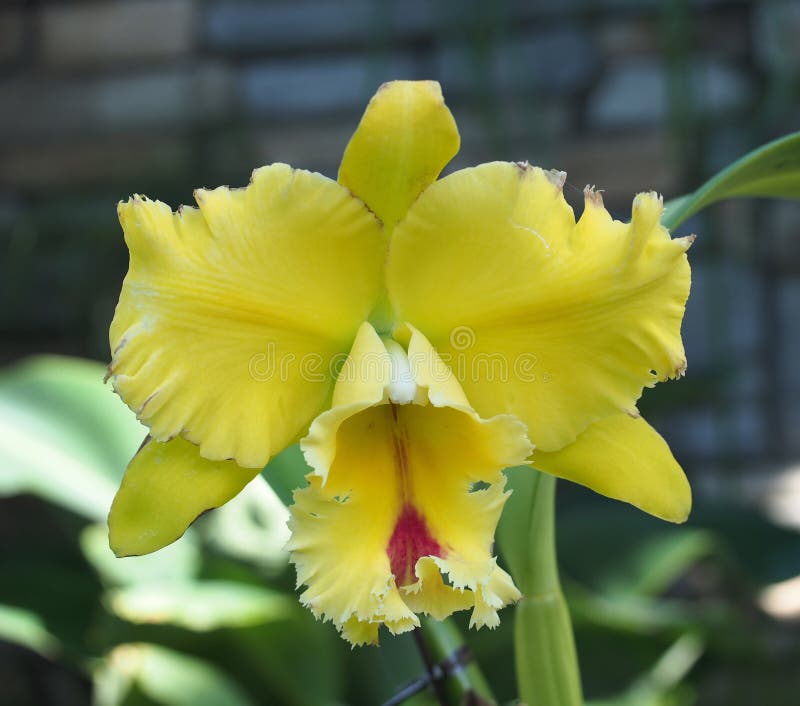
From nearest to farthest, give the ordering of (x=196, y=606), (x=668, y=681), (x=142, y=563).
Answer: (x=196, y=606) < (x=142, y=563) < (x=668, y=681)

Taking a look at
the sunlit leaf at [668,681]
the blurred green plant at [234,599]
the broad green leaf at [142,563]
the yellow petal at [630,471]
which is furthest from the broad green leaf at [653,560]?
the yellow petal at [630,471]

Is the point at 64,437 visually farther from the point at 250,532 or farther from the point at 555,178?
the point at 555,178

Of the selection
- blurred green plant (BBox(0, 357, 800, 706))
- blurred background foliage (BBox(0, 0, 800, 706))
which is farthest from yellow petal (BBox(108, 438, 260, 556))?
blurred background foliage (BBox(0, 0, 800, 706))

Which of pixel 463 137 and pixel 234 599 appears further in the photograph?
pixel 463 137

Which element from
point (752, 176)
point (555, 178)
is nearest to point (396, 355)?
A: point (555, 178)

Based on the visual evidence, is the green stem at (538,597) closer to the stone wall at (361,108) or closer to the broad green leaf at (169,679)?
the broad green leaf at (169,679)

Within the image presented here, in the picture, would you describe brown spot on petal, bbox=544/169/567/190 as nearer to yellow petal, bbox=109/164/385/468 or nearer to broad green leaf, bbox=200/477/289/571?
yellow petal, bbox=109/164/385/468
